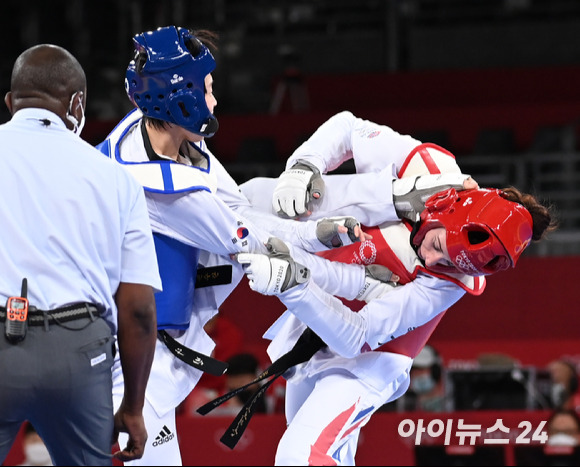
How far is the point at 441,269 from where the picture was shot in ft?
10.8

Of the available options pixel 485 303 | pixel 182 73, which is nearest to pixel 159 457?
pixel 182 73

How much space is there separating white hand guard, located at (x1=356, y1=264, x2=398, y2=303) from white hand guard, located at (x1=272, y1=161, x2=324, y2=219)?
36 centimetres

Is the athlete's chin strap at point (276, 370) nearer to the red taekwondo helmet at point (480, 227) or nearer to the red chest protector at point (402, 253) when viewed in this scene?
the red chest protector at point (402, 253)

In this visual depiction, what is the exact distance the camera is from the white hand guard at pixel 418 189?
131 inches

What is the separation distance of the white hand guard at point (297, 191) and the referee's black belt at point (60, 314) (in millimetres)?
1111

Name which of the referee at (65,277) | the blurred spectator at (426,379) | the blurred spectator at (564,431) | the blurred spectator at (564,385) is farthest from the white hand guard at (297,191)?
the blurred spectator at (564,385)

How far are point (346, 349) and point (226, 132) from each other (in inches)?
201

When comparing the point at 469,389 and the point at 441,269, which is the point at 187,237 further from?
the point at 469,389

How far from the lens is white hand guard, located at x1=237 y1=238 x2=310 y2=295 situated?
2.92 m

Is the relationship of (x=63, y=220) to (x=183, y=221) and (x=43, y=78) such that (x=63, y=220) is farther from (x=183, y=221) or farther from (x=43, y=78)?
(x=183, y=221)

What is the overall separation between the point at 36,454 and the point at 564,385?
3.38 metres

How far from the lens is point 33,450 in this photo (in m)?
4.72

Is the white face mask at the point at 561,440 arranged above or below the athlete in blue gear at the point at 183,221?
below

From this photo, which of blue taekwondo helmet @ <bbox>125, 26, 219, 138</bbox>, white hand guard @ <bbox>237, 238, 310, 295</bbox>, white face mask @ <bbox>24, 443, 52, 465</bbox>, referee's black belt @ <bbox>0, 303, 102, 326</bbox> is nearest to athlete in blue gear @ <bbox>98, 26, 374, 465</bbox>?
blue taekwondo helmet @ <bbox>125, 26, 219, 138</bbox>
